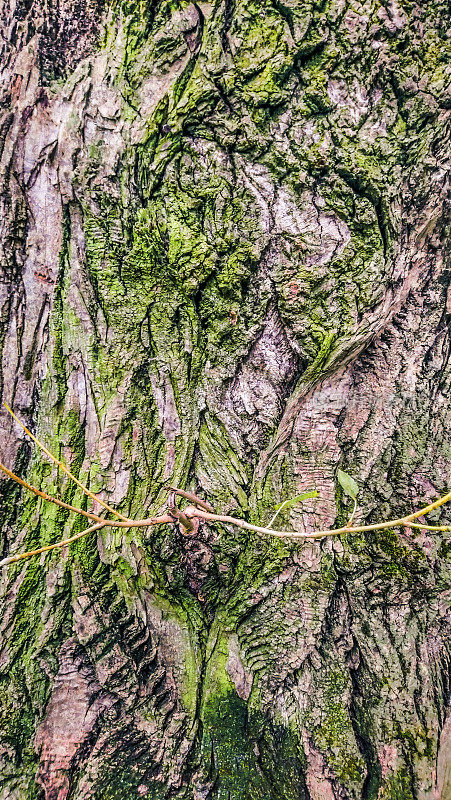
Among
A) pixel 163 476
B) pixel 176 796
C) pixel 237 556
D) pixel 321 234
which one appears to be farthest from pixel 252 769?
pixel 321 234

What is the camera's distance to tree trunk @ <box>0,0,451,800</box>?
37.9 inches

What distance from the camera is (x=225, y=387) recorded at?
1.02 metres

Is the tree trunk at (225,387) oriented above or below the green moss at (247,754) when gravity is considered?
above

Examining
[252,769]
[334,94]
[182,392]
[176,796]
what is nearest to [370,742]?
[252,769]

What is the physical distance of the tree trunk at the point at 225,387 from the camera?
3.16ft

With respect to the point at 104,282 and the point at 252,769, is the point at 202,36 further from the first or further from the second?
the point at 252,769

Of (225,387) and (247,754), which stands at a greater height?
(225,387)

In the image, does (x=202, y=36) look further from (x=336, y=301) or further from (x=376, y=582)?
(x=376, y=582)

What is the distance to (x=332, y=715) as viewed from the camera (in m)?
1.00

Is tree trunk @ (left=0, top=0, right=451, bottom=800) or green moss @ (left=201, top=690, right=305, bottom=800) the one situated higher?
tree trunk @ (left=0, top=0, right=451, bottom=800)

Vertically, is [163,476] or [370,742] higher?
[163,476]

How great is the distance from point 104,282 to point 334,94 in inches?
24.8

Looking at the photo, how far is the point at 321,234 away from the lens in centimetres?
98

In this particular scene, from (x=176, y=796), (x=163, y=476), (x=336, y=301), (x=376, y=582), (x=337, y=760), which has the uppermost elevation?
(x=336, y=301)
